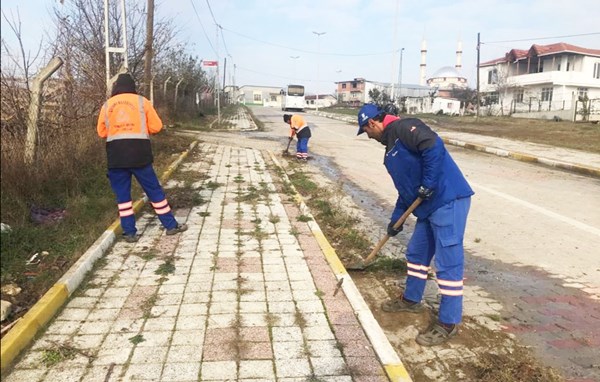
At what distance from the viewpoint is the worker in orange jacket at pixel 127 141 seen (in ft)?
16.4

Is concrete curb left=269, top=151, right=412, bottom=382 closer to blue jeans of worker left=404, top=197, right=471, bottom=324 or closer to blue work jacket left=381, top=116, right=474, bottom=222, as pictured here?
blue jeans of worker left=404, top=197, right=471, bottom=324

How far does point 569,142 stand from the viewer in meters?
17.5

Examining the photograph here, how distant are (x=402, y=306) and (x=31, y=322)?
2854 mm

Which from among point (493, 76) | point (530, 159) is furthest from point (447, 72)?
point (530, 159)

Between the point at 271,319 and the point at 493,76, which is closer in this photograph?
the point at 271,319

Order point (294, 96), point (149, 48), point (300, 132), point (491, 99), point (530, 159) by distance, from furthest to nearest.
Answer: point (491, 99) < point (294, 96) < point (530, 159) < point (149, 48) < point (300, 132)

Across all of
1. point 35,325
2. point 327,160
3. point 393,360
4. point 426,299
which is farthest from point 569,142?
point 35,325

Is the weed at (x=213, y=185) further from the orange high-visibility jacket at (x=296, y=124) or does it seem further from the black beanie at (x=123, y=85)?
the orange high-visibility jacket at (x=296, y=124)

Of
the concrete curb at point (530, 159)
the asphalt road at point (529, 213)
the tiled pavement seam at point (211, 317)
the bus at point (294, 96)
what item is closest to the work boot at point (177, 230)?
the tiled pavement seam at point (211, 317)

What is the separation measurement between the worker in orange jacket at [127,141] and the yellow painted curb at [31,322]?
156 cm

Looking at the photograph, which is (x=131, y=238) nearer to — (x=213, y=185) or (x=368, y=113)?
(x=368, y=113)

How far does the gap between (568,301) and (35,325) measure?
14.5ft

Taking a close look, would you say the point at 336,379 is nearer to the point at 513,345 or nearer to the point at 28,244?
the point at 513,345

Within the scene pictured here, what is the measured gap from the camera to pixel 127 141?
501 centimetres
